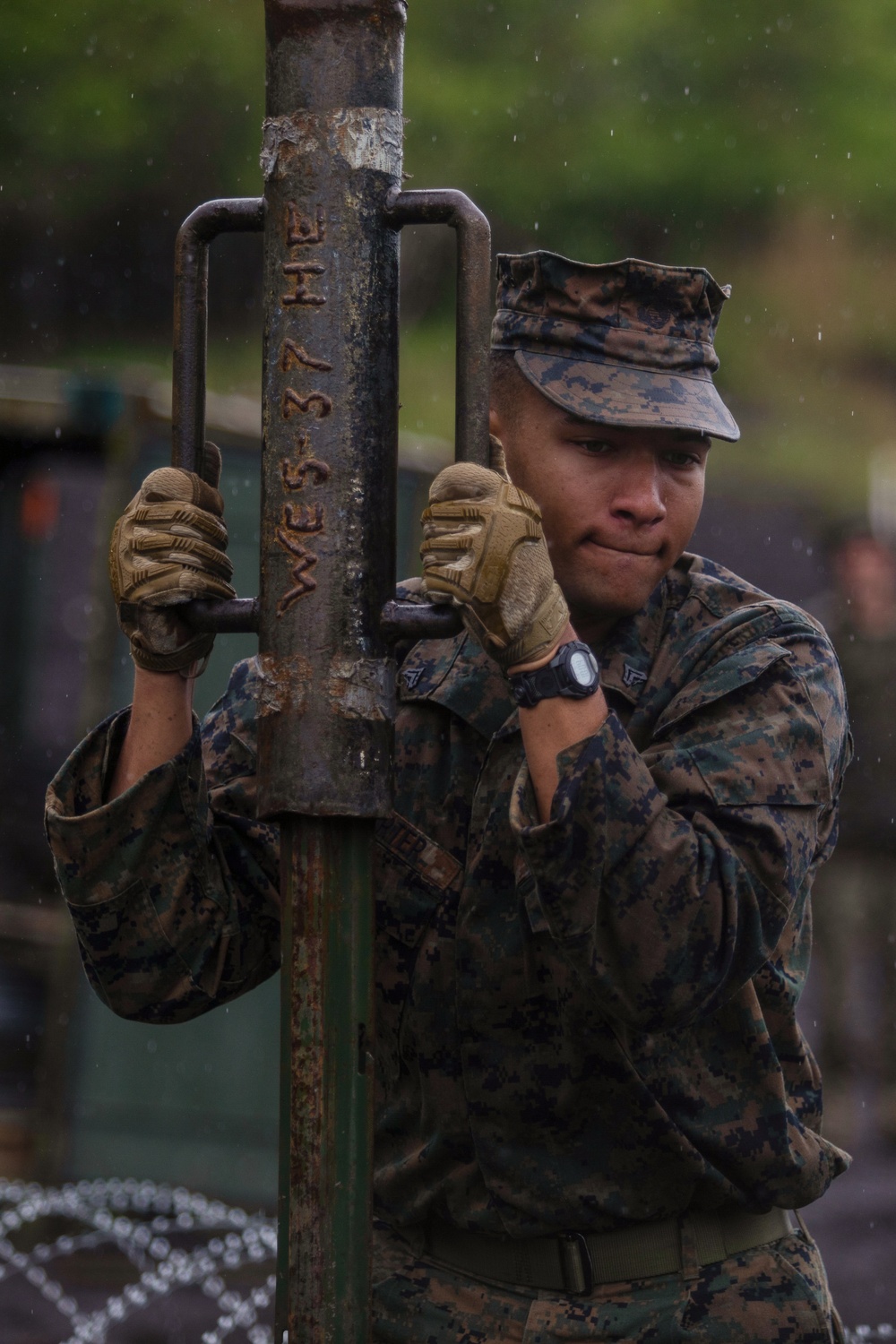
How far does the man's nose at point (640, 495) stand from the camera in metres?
2.27

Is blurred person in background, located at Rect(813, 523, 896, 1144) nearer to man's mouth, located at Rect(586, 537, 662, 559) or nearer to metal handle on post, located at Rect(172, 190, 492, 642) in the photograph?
man's mouth, located at Rect(586, 537, 662, 559)

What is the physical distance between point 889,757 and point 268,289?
6.75 meters

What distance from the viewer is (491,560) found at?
6.13 feet

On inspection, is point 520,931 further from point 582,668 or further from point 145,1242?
point 145,1242

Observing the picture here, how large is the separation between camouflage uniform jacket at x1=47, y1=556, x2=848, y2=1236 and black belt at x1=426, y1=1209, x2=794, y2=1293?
0.04 meters

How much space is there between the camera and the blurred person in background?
8234 mm

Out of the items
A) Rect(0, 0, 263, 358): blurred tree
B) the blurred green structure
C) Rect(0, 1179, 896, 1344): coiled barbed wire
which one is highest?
Rect(0, 0, 263, 358): blurred tree

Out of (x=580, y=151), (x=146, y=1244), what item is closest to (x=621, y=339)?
(x=146, y=1244)

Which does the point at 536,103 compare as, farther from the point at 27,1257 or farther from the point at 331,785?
the point at 331,785

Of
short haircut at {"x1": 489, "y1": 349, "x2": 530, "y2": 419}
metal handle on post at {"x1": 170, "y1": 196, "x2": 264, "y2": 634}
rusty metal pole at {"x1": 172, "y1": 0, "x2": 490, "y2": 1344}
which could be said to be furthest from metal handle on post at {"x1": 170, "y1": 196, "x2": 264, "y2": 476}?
short haircut at {"x1": 489, "y1": 349, "x2": 530, "y2": 419}

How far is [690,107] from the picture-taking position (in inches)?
422

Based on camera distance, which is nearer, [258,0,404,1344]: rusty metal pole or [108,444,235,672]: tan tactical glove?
[258,0,404,1344]: rusty metal pole

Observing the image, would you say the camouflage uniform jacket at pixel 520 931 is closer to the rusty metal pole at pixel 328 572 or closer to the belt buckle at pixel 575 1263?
the belt buckle at pixel 575 1263

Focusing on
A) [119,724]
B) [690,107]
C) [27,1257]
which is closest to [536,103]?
[690,107]
